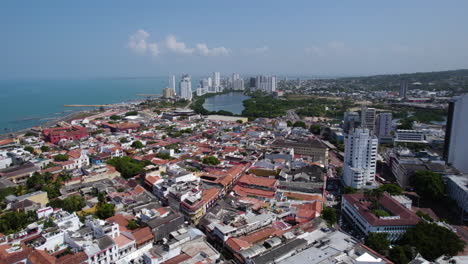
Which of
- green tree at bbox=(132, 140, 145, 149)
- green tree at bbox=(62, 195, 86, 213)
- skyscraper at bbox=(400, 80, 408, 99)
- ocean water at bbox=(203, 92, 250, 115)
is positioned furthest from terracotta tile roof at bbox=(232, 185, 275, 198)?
skyscraper at bbox=(400, 80, 408, 99)

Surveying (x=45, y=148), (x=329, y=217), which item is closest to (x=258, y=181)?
(x=329, y=217)

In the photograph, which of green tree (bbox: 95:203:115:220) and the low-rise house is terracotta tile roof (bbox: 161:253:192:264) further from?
the low-rise house

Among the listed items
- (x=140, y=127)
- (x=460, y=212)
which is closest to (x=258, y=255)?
(x=460, y=212)

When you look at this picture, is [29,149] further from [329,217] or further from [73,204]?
[329,217]

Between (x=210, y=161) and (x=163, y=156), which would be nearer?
(x=210, y=161)

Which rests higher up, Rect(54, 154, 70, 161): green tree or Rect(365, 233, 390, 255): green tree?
Rect(54, 154, 70, 161): green tree

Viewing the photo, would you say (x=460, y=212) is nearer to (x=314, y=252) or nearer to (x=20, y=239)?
(x=314, y=252)
